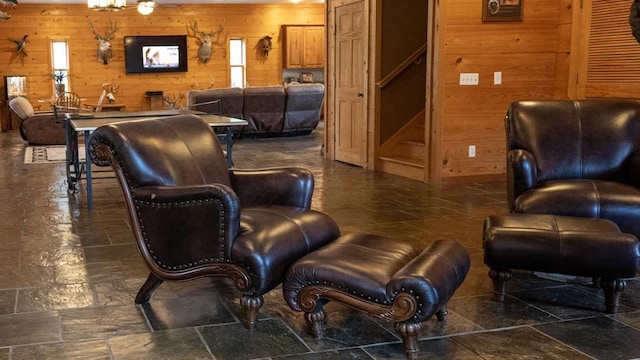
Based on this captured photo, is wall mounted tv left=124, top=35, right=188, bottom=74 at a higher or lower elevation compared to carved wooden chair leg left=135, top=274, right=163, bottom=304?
higher

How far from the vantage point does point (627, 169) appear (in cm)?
427

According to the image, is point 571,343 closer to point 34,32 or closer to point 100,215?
point 100,215

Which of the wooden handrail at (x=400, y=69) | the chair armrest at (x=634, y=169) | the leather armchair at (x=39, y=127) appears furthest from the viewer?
the leather armchair at (x=39, y=127)

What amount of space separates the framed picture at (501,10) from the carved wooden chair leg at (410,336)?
4737 mm

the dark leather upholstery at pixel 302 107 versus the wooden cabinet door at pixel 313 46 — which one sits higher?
the wooden cabinet door at pixel 313 46

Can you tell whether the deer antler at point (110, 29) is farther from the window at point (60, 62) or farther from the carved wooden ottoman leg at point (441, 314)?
the carved wooden ottoman leg at point (441, 314)

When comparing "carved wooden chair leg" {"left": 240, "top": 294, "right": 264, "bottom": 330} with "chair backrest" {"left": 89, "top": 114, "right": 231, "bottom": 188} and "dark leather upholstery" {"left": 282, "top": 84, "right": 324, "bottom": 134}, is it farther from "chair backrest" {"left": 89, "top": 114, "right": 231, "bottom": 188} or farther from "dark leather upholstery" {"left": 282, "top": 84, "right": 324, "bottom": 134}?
"dark leather upholstery" {"left": 282, "top": 84, "right": 324, "bottom": 134}

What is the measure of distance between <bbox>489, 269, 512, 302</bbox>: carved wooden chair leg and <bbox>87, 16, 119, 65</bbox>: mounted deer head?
12.4 meters

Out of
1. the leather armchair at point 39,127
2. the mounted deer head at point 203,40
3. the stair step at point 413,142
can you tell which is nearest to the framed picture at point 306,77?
the mounted deer head at point 203,40

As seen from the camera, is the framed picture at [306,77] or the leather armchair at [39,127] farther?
the framed picture at [306,77]

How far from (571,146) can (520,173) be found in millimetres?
623

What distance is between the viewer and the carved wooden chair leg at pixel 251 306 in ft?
9.71

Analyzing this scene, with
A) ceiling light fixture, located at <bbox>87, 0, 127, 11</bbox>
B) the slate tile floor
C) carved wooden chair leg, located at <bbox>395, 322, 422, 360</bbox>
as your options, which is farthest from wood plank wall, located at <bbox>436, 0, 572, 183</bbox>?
ceiling light fixture, located at <bbox>87, 0, 127, 11</bbox>

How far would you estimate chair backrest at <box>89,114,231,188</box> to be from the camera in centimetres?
310
